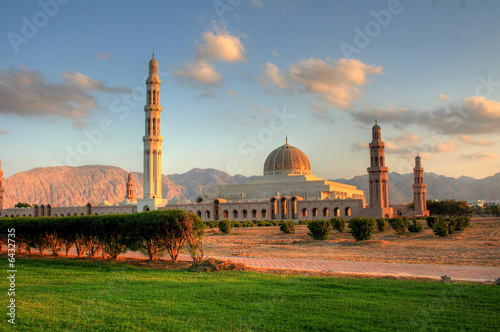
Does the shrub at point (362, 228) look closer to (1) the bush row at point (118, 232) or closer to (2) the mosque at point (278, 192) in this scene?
(1) the bush row at point (118, 232)

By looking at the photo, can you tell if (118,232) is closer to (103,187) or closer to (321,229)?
(321,229)

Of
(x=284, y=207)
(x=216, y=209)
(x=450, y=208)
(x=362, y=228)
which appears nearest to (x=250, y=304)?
(x=362, y=228)

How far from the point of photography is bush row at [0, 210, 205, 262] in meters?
9.65

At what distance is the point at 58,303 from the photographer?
5.37 meters

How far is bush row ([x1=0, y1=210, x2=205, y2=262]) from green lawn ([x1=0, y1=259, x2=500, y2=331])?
2221 mm

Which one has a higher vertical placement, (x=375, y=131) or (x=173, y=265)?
(x=375, y=131)

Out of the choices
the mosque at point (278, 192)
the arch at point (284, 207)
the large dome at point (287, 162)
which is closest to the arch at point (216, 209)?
the mosque at point (278, 192)

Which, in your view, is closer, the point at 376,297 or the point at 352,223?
the point at 376,297

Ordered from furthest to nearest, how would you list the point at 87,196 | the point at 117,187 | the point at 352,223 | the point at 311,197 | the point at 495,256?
the point at 117,187 < the point at 87,196 < the point at 311,197 < the point at 352,223 < the point at 495,256

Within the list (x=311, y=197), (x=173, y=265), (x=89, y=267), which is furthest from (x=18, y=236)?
(x=311, y=197)

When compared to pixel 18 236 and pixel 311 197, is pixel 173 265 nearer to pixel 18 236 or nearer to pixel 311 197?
pixel 18 236

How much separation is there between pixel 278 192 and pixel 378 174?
1192 centimetres

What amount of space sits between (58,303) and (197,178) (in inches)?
6426

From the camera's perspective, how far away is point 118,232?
10398 millimetres
